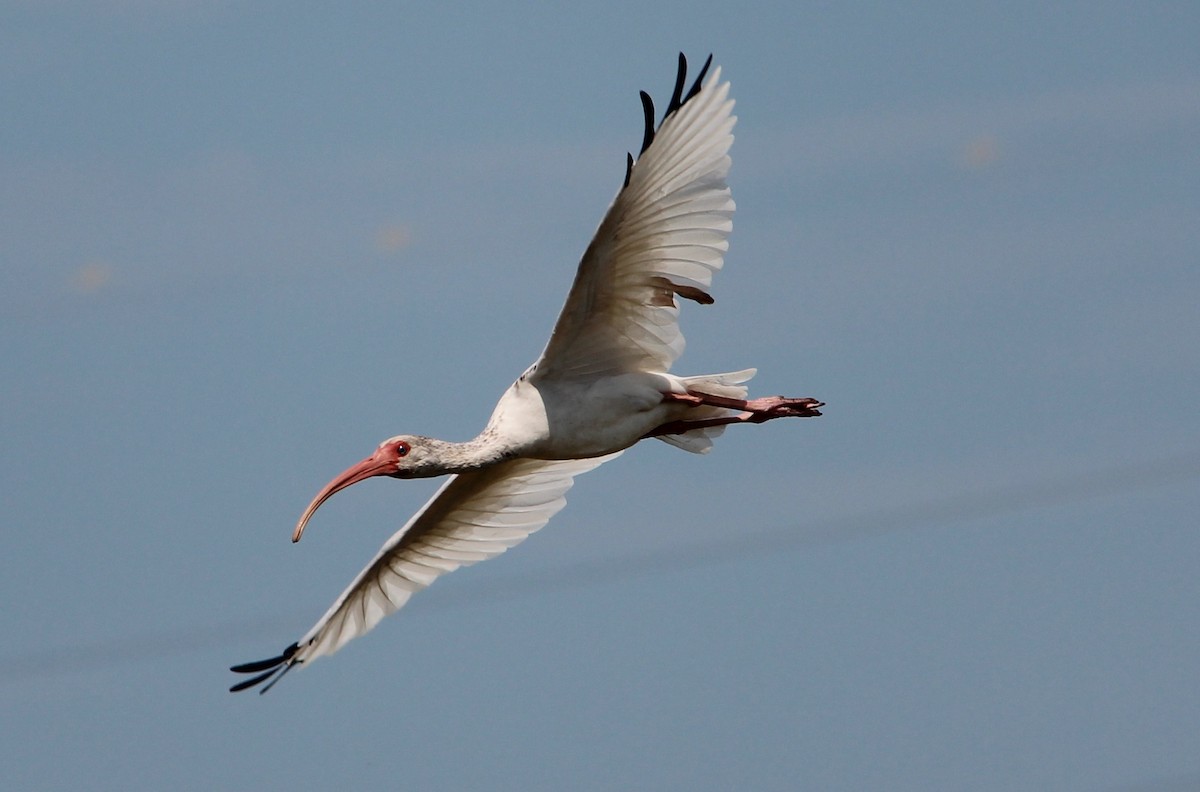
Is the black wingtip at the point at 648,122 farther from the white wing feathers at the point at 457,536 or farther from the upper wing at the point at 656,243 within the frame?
the white wing feathers at the point at 457,536

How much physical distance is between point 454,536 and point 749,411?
12.1 ft

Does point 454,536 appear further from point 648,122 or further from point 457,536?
point 648,122

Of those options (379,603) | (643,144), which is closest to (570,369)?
(643,144)

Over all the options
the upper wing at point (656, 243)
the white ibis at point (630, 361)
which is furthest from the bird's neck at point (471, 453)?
the upper wing at point (656, 243)

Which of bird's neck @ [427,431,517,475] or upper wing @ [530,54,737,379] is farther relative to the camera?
bird's neck @ [427,431,517,475]

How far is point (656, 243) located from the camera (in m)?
15.8

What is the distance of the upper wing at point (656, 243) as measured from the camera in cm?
1546

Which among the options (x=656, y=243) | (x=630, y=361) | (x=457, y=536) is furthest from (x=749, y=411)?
(x=457, y=536)

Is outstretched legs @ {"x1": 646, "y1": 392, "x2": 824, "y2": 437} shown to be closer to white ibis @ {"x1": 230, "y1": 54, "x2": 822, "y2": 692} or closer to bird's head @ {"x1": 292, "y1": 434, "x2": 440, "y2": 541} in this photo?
white ibis @ {"x1": 230, "y1": 54, "x2": 822, "y2": 692}

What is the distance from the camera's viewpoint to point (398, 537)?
1859 cm

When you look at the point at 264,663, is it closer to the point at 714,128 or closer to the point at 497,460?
the point at 497,460

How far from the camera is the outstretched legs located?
16984 mm

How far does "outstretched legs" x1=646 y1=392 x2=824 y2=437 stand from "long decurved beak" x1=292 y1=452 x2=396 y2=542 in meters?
2.38

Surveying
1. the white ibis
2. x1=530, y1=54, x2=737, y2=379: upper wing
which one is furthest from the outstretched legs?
x1=530, y1=54, x2=737, y2=379: upper wing
